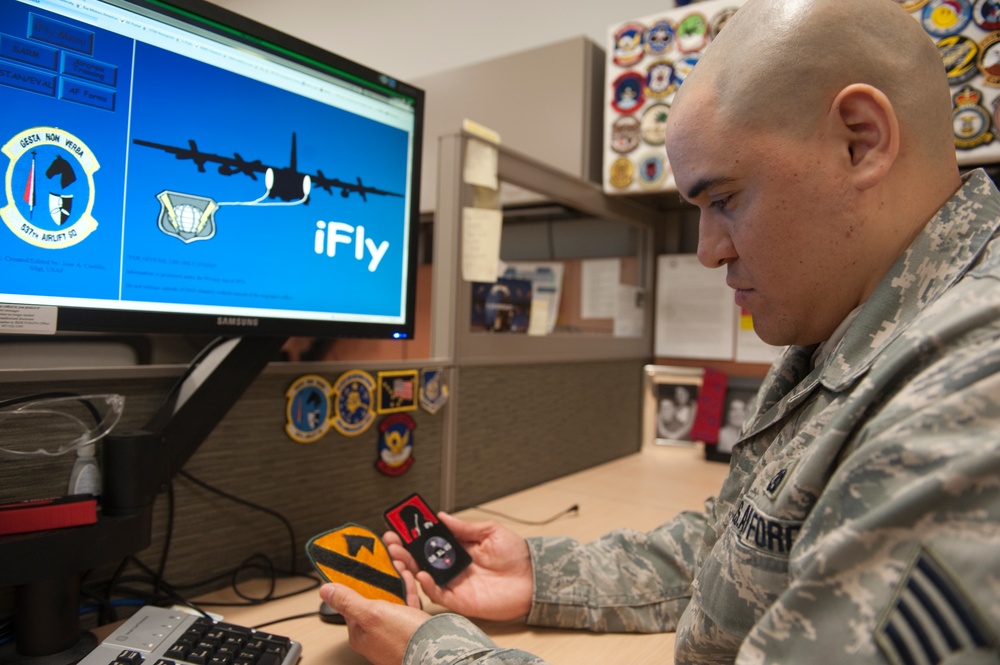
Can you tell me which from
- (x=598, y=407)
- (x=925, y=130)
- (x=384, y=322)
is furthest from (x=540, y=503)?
(x=925, y=130)


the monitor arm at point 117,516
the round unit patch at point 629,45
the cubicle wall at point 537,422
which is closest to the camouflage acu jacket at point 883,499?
the monitor arm at point 117,516

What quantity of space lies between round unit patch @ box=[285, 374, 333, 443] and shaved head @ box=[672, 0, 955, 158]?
55 cm

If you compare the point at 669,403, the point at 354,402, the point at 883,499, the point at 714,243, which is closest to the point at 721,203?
the point at 714,243

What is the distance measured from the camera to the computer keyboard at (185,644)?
1.66ft

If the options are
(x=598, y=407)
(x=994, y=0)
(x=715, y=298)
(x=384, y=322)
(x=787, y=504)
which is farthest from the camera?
(x=715, y=298)

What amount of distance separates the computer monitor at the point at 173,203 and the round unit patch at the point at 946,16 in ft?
3.01

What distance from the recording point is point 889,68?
1.58 feet

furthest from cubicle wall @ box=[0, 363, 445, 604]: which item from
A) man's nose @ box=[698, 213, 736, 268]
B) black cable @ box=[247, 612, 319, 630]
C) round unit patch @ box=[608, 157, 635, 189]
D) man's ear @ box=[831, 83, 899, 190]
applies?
round unit patch @ box=[608, 157, 635, 189]

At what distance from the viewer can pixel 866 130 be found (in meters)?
0.48

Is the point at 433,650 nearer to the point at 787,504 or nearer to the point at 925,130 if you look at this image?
the point at 787,504

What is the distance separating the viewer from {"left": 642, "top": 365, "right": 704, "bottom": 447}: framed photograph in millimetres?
1551

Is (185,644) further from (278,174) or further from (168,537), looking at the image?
(278,174)

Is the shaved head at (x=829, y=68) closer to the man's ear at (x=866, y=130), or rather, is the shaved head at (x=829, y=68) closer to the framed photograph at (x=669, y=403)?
the man's ear at (x=866, y=130)

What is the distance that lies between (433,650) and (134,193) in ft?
1.55
